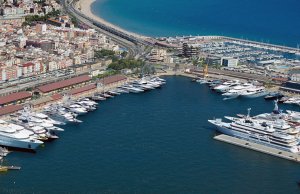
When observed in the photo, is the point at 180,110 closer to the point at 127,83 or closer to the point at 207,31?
the point at 127,83

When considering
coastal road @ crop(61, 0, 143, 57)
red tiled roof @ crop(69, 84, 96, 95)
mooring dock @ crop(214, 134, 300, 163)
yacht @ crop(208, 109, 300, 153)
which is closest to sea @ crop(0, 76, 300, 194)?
mooring dock @ crop(214, 134, 300, 163)

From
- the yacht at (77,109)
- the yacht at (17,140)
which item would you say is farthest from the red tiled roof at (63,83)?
the yacht at (17,140)

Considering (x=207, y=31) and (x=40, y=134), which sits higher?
(x=207, y=31)

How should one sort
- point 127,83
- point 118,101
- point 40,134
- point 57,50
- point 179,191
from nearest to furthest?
point 179,191
point 40,134
point 118,101
point 127,83
point 57,50

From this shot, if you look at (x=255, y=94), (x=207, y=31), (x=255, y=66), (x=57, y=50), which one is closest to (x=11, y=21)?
(x=57, y=50)

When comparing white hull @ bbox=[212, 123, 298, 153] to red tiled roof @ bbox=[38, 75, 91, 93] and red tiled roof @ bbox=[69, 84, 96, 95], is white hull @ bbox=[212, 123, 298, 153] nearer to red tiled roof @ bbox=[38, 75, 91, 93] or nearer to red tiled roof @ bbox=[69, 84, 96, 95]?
red tiled roof @ bbox=[69, 84, 96, 95]

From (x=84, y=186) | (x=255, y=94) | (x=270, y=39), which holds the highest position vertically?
(x=270, y=39)
